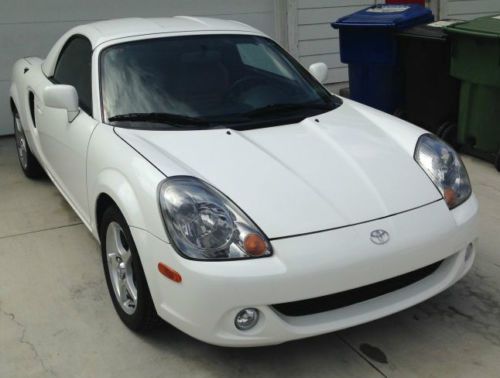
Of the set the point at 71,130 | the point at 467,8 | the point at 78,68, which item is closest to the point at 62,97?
the point at 71,130

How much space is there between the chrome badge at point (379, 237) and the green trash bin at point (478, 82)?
296 cm

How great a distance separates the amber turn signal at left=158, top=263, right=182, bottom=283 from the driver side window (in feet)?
4.27

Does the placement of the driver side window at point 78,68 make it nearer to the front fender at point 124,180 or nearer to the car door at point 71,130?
the car door at point 71,130

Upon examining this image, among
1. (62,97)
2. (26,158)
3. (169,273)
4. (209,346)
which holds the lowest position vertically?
(209,346)

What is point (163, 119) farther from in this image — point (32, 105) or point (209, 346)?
point (32, 105)

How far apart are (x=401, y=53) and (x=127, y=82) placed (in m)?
3.57

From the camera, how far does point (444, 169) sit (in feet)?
9.66

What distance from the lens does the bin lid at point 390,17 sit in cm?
604

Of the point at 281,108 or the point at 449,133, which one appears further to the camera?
the point at 449,133

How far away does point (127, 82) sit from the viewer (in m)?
3.39

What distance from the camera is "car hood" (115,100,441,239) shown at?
2533 mm

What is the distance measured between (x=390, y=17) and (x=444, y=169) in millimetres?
3599

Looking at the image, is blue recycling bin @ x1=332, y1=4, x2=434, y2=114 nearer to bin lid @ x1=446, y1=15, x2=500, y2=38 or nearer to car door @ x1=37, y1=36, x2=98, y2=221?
bin lid @ x1=446, y1=15, x2=500, y2=38

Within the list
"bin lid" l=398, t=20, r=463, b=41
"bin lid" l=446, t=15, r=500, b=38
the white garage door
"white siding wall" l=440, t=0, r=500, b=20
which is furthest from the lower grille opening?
"white siding wall" l=440, t=0, r=500, b=20
